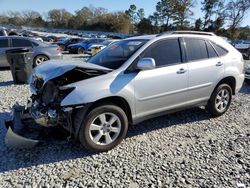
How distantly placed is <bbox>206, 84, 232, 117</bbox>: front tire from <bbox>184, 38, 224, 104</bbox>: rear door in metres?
0.17

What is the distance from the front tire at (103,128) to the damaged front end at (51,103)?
7.4 inches

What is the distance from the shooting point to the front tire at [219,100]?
520 centimetres

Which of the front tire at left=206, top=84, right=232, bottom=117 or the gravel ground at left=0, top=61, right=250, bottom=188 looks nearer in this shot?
the gravel ground at left=0, top=61, right=250, bottom=188

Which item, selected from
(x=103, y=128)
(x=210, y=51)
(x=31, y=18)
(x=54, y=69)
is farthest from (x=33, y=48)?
(x=31, y=18)

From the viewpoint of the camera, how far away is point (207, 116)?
18.1 ft

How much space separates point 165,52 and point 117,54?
2.71 ft

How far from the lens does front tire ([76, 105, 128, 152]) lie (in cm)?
371

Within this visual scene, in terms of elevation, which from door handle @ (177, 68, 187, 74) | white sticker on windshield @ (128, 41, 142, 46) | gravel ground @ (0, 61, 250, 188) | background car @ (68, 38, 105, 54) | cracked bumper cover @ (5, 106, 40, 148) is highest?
white sticker on windshield @ (128, 41, 142, 46)

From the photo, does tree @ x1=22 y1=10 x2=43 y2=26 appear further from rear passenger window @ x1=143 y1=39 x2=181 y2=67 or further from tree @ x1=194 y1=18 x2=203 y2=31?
rear passenger window @ x1=143 y1=39 x2=181 y2=67

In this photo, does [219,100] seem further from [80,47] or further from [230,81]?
[80,47]

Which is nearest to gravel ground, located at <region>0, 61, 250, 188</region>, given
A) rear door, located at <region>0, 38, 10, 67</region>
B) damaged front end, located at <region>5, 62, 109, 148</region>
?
damaged front end, located at <region>5, 62, 109, 148</region>

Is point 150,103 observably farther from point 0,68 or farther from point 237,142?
point 0,68

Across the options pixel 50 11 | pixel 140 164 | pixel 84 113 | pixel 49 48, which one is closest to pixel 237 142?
pixel 140 164

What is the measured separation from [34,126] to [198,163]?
8.74 ft
